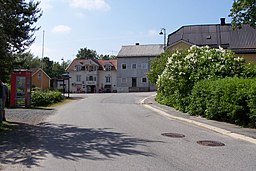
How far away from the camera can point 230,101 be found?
1398 centimetres

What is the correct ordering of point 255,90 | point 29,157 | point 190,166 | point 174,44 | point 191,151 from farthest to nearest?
point 174,44 → point 255,90 → point 191,151 → point 29,157 → point 190,166

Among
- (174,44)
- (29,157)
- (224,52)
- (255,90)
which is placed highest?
(174,44)

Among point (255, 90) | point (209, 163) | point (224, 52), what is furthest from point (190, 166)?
point (224, 52)

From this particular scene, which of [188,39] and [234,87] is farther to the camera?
[188,39]

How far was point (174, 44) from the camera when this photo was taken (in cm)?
5056

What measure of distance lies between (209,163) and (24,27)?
10301mm

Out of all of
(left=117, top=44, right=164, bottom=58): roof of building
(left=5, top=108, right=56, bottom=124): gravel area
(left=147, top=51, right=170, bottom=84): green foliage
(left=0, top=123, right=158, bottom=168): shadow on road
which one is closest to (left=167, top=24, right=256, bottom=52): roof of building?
(left=147, top=51, right=170, bottom=84): green foliage

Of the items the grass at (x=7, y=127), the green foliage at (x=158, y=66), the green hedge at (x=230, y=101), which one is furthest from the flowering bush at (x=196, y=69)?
the grass at (x=7, y=127)

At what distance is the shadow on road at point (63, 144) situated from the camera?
789 cm

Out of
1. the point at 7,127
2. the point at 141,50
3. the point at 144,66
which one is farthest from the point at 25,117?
the point at 141,50

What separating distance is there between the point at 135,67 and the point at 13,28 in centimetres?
6289

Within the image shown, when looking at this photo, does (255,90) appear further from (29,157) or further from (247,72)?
(29,157)

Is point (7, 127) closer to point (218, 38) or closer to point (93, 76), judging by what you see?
point (218, 38)

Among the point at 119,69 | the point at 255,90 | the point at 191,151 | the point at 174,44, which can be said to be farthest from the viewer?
the point at 119,69
